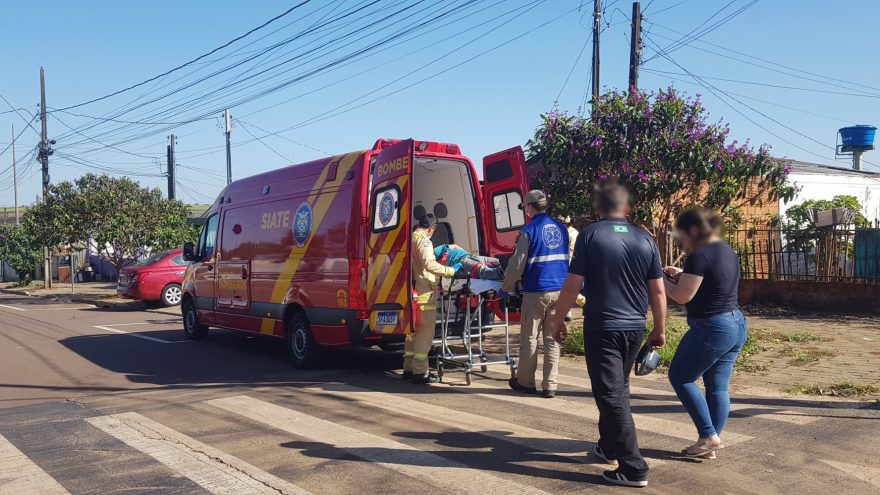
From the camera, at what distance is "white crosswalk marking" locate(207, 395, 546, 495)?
468 cm

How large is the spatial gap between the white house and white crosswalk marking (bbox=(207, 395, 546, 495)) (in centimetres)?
1704

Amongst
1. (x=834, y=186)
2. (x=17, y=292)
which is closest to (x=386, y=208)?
(x=834, y=186)

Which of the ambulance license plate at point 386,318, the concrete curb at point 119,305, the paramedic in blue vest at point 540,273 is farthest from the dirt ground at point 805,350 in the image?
the concrete curb at point 119,305

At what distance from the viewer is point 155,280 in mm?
20312

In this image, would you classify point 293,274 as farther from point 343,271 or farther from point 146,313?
point 146,313

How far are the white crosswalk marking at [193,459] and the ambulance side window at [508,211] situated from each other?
4.67 meters

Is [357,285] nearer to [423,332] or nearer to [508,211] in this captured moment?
[423,332]

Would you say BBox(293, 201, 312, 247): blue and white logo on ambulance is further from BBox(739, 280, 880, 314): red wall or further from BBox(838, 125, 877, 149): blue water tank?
BBox(838, 125, 877, 149): blue water tank

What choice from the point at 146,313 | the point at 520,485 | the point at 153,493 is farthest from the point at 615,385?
the point at 146,313

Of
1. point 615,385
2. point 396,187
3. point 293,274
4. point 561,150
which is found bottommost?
point 615,385

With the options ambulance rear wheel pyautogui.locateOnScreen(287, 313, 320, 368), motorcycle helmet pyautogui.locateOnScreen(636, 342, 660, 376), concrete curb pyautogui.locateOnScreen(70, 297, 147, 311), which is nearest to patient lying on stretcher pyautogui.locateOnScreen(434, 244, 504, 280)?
ambulance rear wheel pyautogui.locateOnScreen(287, 313, 320, 368)

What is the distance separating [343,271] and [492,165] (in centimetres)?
236

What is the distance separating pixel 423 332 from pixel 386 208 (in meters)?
1.38

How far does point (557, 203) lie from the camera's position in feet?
37.6
